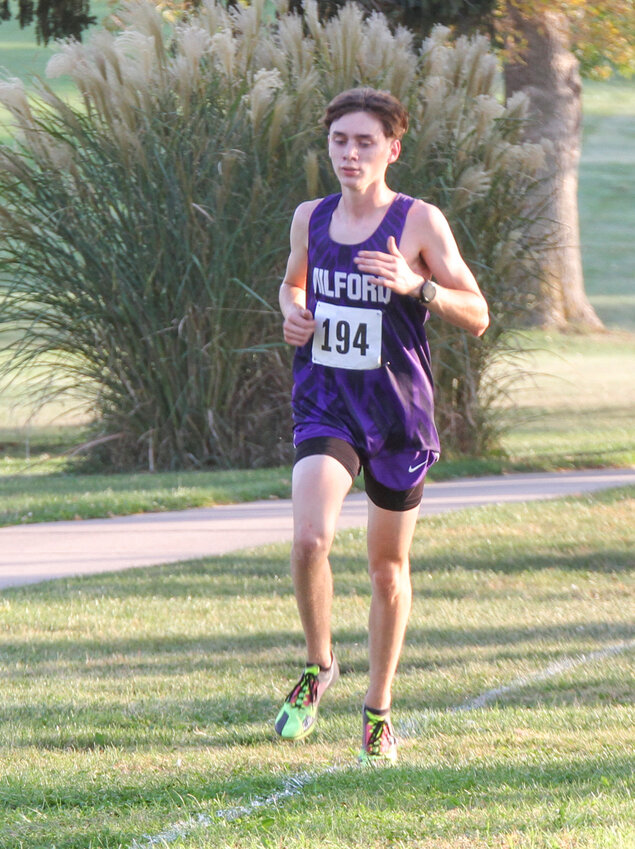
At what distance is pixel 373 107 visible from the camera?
4.50 m

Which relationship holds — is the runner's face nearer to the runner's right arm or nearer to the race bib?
the runner's right arm

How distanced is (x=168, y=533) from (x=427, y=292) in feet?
16.5

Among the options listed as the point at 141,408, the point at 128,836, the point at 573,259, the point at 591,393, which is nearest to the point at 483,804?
the point at 128,836

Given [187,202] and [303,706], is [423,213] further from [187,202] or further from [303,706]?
[187,202]

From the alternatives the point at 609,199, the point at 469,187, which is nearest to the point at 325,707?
the point at 469,187

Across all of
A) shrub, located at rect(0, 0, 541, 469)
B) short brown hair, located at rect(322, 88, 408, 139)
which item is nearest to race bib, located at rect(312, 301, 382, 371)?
short brown hair, located at rect(322, 88, 408, 139)

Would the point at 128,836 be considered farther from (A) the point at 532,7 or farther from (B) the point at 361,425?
(A) the point at 532,7

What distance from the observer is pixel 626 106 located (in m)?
65.5

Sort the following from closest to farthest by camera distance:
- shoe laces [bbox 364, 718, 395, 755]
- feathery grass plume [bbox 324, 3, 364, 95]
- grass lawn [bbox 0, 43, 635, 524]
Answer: shoe laces [bbox 364, 718, 395, 755], grass lawn [bbox 0, 43, 635, 524], feathery grass plume [bbox 324, 3, 364, 95]

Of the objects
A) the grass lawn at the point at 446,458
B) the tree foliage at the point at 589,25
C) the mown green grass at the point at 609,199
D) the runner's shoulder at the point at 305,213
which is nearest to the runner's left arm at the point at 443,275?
the runner's shoulder at the point at 305,213

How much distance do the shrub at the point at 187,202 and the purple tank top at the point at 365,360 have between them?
6.89 meters

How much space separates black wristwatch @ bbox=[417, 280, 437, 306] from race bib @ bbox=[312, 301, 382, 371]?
143 millimetres

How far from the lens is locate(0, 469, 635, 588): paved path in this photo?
8164 mm

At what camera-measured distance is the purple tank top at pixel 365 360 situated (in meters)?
4.44
